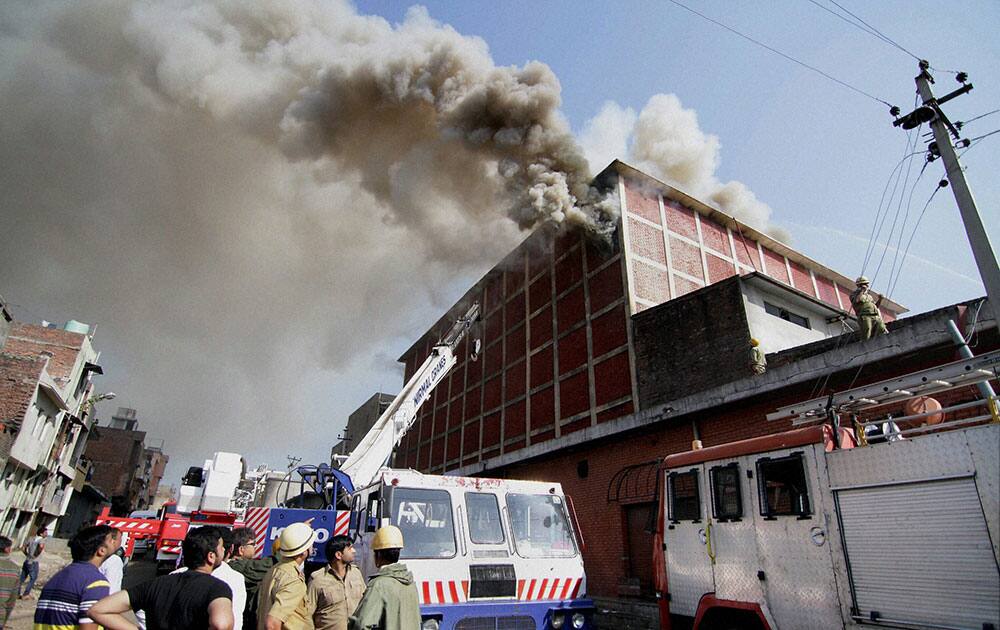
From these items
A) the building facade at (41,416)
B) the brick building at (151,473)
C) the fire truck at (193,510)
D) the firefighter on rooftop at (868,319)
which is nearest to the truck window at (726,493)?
the firefighter on rooftop at (868,319)

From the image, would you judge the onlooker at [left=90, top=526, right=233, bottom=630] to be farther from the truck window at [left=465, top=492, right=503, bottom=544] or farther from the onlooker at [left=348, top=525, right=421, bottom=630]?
the truck window at [left=465, top=492, right=503, bottom=544]

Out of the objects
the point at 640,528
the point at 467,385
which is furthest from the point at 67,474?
the point at 640,528

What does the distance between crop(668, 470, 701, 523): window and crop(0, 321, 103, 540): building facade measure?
24.0m

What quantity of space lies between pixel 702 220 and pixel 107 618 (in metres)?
22.2

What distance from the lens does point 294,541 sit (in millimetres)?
3961

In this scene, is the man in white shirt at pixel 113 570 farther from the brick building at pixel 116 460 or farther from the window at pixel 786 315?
the brick building at pixel 116 460

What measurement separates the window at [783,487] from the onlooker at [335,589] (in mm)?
4049

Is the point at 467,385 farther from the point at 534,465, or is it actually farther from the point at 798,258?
the point at 798,258

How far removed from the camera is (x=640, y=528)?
11.6m

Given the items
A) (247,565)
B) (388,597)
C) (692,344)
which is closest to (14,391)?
(247,565)

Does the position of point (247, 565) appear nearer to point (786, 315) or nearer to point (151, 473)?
point (786, 315)

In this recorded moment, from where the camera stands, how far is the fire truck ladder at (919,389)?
4.26m

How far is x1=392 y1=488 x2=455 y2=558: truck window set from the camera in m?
6.05

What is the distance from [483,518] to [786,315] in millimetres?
13139
